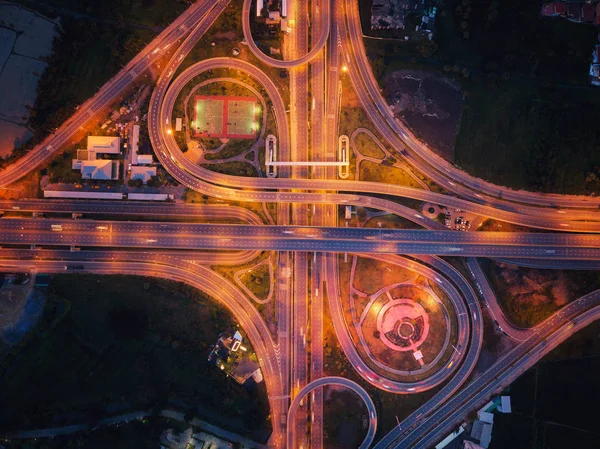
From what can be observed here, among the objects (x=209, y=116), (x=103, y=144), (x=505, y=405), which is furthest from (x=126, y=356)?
(x=505, y=405)

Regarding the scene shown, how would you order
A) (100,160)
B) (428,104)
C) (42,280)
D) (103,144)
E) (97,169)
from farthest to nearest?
(428,104), (103,144), (100,160), (97,169), (42,280)

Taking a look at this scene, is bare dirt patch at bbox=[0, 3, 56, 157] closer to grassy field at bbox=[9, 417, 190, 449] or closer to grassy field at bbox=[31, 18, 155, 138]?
grassy field at bbox=[31, 18, 155, 138]

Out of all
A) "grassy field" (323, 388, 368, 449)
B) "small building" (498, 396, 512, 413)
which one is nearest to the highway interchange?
"grassy field" (323, 388, 368, 449)

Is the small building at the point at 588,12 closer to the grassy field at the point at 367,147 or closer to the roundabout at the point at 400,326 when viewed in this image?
the grassy field at the point at 367,147

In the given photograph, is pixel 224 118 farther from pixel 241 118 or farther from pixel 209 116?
pixel 241 118

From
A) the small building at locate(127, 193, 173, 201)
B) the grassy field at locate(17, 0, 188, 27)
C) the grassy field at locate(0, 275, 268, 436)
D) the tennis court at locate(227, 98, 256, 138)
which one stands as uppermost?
the grassy field at locate(17, 0, 188, 27)

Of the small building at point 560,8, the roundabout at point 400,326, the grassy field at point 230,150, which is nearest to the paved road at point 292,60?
the grassy field at point 230,150

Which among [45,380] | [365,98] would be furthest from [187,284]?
[365,98]

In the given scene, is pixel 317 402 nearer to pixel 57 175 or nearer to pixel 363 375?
pixel 363 375
